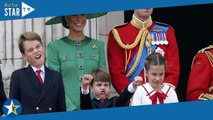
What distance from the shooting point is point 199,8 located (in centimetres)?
397

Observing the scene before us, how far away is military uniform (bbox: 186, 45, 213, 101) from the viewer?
418 centimetres

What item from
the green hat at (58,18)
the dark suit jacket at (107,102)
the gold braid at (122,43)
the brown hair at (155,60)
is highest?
the green hat at (58,18)

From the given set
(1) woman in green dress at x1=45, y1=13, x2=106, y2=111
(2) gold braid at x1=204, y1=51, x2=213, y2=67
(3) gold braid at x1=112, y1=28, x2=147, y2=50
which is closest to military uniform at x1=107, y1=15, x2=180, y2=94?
(3) gold braid at x1=112, y1=28, x2=147, y2=50

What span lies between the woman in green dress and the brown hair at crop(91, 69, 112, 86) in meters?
0.05

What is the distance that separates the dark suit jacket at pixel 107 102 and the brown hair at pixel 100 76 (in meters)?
0.11

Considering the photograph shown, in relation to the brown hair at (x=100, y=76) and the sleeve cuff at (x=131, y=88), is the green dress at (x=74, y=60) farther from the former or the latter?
the sleeve cuff at (x=131, y=88)

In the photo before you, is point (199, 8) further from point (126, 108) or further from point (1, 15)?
point (1, 15)

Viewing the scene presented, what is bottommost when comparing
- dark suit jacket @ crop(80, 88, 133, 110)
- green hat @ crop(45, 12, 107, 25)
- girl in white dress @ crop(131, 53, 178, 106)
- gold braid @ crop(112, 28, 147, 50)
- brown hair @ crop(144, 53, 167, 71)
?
dark suit jacket @ crop(80, 88, 133, 110)

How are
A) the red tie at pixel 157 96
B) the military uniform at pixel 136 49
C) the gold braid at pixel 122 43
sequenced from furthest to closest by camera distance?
the gold braid at pixel 122 43 → the military uniform at pixel 136 49 → the red tie at pixel 157 96

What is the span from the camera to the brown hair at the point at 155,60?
3982mm

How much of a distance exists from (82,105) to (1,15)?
2.23 ft

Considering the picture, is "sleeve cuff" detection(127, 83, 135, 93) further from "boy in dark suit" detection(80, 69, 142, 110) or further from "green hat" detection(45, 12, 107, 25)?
"green hat" detection(45, 12, 107, 25)

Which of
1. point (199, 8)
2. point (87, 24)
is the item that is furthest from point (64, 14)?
point (199, 8)

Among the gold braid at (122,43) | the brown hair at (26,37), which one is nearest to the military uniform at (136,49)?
the gold braid at (122,43)
